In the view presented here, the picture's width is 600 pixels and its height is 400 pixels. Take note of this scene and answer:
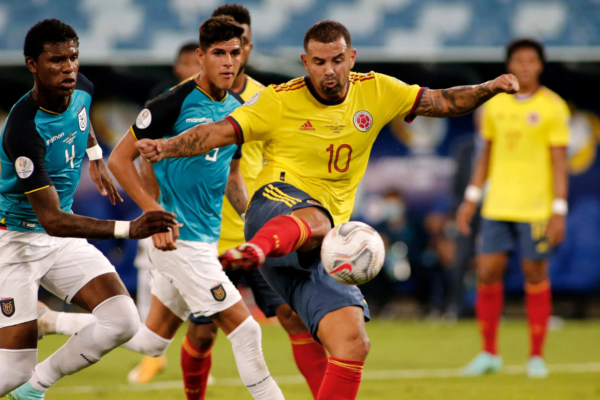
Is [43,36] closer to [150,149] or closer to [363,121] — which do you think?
[150,149]

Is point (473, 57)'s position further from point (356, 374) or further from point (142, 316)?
point (356, 374)

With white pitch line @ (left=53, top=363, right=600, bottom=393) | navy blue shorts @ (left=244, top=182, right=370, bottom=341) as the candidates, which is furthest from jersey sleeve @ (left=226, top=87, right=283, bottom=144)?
white pitch line @ (left=53, top=363, right=600, bottom=393)

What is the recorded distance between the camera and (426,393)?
22.7ft

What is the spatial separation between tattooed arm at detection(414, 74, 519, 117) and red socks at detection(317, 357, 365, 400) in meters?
1.55

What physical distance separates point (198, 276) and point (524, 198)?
4.01m

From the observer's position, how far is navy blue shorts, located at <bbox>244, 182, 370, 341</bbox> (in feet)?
15.1

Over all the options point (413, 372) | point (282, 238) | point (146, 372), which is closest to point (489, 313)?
point (413, 372)

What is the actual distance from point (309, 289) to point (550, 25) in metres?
10.8

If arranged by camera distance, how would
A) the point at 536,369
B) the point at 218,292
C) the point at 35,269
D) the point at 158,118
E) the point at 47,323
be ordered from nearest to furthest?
1. the point at 35,269
2. the point at 158,118
3. the point at 218,292
4. the point at 47,323
5. the point at 536,369

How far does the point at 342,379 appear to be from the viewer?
4.44 metres

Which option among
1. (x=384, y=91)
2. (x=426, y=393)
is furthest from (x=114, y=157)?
(x=426, y=393)

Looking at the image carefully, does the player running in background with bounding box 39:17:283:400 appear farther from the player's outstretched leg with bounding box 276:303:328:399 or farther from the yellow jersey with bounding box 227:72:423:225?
the yellow jersey with bounding box 227:72:423:225

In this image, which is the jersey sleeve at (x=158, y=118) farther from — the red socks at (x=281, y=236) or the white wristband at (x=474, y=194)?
the white wristband at (x=474, y=194)

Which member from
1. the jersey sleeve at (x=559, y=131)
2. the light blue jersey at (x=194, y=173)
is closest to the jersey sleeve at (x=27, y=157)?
the light blue jersey at (x=194, y=173)
